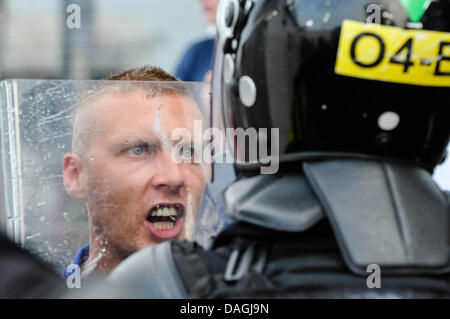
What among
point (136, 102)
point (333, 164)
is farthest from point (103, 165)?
point (333, 164)

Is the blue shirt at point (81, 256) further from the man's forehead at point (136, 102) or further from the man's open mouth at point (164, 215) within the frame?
the man's forehead at point (136, 102)

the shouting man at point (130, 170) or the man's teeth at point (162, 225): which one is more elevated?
the shouting man at point (130, 170)

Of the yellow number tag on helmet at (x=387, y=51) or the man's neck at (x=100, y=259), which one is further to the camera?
the man's neck at (x=100, y=259)

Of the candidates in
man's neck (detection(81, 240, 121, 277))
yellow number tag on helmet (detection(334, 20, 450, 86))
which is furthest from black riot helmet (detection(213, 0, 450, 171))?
man's neck (detection(81, 240, 121, 277))

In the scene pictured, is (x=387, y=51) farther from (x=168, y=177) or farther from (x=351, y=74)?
(x=168, y=177)

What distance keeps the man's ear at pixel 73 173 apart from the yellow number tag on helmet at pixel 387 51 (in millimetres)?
716

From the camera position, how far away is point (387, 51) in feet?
3.41

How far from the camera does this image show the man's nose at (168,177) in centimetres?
154

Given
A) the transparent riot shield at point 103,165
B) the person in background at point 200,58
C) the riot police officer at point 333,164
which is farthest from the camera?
the person in background at point 200,58

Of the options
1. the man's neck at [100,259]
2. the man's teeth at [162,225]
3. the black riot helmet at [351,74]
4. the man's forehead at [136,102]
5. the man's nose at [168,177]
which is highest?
the black riot helmet at [351,74]

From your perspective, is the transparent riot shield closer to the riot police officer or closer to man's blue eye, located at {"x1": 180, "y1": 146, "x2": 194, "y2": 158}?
man's blue eye, located at {"x1": 180, "y1": 146, "x2": 194, "y2": 158}

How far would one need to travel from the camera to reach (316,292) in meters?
0.92

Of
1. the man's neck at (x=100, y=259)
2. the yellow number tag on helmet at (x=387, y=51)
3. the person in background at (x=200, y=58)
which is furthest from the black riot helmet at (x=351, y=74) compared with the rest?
the person in background at (x=200, y=58)

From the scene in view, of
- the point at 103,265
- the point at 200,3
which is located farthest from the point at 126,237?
the point at 200,3
